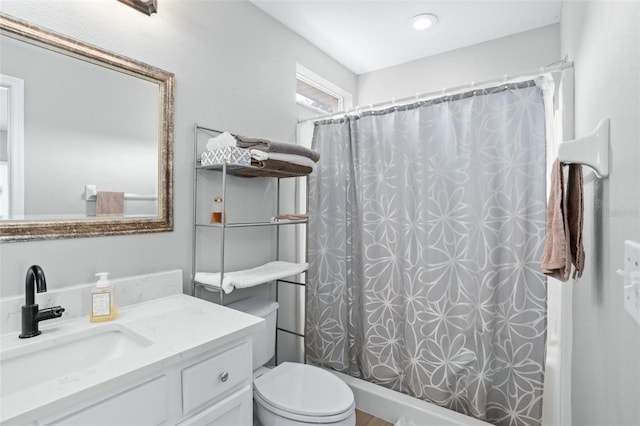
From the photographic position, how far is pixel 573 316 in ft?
4.52

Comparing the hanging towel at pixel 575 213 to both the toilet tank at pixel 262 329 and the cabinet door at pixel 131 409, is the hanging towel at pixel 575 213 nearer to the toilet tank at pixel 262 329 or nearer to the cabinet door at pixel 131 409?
the cabinet door at pixel 131 409

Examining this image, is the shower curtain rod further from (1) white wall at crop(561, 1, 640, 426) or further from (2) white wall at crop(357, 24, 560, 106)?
(2) white wall at crop(357, 24, 560, 106)

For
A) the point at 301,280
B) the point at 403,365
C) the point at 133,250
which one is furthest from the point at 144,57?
the point at 403,365

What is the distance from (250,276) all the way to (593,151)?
4.54 ft

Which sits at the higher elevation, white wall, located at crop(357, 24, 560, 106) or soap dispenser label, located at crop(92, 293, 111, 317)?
white wall, located at crop(357, 24, 560, 106)

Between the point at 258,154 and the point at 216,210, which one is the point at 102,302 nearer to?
the point at 216,210

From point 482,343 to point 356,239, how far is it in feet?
2.86

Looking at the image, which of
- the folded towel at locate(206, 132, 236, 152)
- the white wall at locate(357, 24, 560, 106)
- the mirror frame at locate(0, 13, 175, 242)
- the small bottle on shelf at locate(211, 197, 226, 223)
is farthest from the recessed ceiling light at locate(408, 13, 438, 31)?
the small bottle on shelf at locate(211, 197, 226, 223)

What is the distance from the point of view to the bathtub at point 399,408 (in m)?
1.70

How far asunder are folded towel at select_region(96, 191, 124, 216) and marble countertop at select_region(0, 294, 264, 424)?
0.39 meters

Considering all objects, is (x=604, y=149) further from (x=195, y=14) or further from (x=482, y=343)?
(x=195, y=14)

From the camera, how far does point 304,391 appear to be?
1.48 m

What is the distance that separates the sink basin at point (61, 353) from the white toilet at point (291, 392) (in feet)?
2.07

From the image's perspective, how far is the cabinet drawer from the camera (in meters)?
0.95
